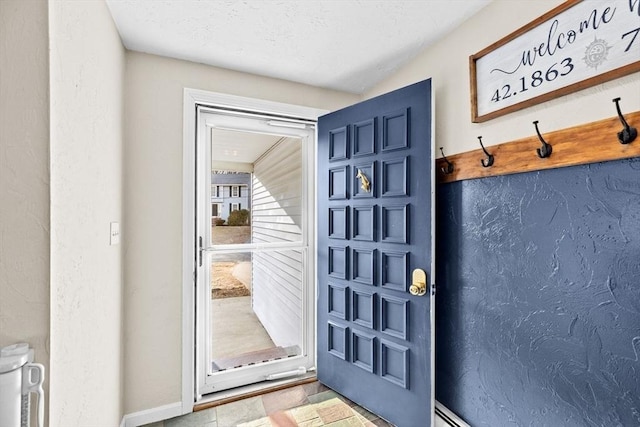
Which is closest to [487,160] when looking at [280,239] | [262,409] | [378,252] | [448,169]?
[448,169]

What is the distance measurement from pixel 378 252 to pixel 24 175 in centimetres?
160

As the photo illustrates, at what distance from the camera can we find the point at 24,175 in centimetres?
85

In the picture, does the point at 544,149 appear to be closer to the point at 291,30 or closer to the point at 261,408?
the point at 291,30

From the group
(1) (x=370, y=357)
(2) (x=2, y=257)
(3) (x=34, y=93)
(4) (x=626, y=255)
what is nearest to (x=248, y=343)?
(1) (x=370, y=357)

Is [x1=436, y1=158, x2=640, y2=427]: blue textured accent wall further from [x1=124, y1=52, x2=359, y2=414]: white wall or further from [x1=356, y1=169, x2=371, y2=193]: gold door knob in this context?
[x1=124, y1=52, x2=359, y2=414]: white wall

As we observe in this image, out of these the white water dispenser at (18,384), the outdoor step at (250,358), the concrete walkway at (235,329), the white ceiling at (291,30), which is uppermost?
the white ceiling at (291,30)

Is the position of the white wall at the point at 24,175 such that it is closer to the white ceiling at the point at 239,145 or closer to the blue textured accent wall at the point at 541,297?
the white ceiling at the point at 239,145

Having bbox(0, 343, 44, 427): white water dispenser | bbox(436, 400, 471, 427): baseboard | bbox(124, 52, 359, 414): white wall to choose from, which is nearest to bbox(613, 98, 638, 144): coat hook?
bbox(436, 400, 471, 427): baseboard

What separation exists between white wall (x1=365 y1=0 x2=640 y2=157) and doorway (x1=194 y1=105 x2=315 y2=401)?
3.27 feet

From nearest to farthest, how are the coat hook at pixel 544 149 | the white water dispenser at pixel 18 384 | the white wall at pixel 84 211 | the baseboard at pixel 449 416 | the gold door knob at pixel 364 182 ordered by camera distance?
the white water dispenser at pixel 18 384
the white wall at pixel 84 211
the coat hook at pixel 544 149
the baseboard at pixel 449 416
the gold door knob at pixel 364 182

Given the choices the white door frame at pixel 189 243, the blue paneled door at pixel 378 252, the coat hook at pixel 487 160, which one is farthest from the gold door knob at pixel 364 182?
the white door frame at pixel 189 243

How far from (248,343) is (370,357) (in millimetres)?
958

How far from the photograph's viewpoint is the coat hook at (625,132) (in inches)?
38.1

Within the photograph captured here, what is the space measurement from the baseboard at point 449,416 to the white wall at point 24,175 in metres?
1.76
